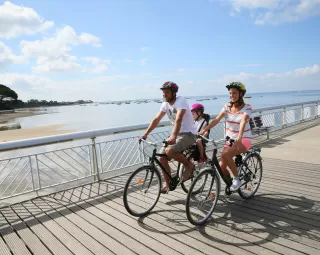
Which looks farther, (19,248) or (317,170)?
(317,170)

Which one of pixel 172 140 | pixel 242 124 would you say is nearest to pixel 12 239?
pixel 172 140

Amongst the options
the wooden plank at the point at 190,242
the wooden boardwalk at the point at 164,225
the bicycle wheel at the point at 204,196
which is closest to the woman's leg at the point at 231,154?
the bicycle wheel at the point at 204,196

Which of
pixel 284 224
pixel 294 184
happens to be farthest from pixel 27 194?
pixel 294 184

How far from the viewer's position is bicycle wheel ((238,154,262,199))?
153 inches

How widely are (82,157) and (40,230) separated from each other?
2.47m

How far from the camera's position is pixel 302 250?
262 centimetres

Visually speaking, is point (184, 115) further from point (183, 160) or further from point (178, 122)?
point (183, 160)

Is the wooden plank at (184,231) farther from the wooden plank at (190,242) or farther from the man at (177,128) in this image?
the man at (177,128)

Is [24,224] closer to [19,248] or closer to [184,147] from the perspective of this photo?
[19,248]

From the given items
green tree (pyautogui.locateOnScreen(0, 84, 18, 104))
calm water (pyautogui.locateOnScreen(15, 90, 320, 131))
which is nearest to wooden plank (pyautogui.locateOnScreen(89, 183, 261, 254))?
calm water (pyautogui.locateOnScreen(15, 90, 320, 131))

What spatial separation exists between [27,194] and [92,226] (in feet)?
6.64

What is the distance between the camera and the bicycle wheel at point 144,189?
351cm

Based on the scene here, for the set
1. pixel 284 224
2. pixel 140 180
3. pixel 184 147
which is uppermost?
pixel 184 147

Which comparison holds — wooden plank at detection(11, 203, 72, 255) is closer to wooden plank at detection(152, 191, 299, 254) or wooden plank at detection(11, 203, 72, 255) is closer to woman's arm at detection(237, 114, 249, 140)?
wooden plank at detection(152, 191, 299, 254)
